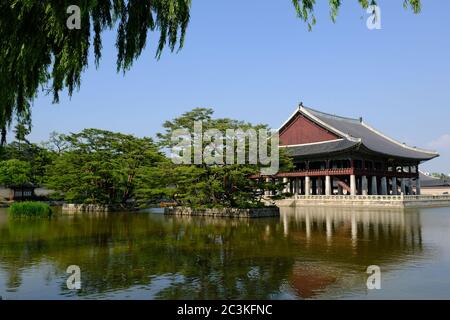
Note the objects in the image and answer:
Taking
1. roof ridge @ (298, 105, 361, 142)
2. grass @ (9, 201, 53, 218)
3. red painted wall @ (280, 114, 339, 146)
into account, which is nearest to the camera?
grass @ (9, 201, 53, 218)

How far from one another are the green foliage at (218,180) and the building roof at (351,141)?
16.5 metres

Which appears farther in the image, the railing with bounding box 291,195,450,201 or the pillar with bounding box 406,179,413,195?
the pillar with bounding box 406,179,413,195

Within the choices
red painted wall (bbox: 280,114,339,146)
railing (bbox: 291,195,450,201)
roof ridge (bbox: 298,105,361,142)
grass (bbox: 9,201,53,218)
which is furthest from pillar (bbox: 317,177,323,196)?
grass (bbox: 9,201,53,218)

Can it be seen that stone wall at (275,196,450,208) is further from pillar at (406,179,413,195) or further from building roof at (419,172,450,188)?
building roof at (419,172,450,188)

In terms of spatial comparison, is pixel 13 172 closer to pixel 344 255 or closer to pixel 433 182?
pixel 344 255

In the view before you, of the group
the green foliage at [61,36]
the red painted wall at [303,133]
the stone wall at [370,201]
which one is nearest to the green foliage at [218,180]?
the stone wall at [370,201]

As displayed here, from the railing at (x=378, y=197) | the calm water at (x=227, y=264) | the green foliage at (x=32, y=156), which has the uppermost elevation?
the green foliage at (x=32, y=156)

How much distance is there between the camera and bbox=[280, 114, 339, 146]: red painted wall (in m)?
55.7

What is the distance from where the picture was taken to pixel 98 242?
16.4 meters

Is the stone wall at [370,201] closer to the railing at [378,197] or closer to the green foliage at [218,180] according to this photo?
the railing at [378,197]

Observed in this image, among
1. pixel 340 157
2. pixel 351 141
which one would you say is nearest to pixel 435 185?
pixel 340 157

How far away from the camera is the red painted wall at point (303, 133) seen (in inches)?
2192

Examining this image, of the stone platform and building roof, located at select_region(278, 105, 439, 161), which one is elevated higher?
building roof, located at select_region(278, 105, 439, 161)
